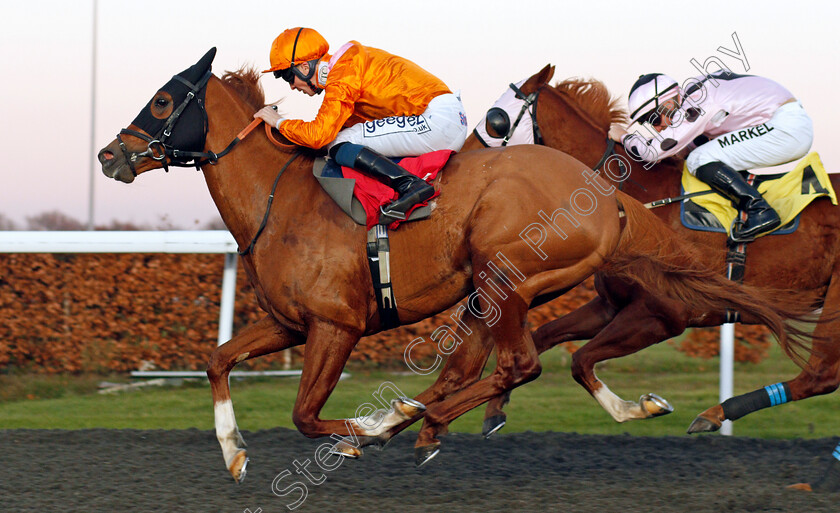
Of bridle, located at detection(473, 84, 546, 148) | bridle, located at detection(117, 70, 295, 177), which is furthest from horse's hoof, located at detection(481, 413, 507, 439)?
bridle, located at detection(117, 70, 295, 177)

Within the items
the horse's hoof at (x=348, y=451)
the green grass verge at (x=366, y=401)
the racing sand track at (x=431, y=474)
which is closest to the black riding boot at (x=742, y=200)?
the racing sand track at (x=431, y=474)

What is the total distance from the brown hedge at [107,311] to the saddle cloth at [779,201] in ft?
11.4

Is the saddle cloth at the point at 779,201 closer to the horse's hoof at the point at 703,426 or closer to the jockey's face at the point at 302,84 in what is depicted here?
the horse's hoof at the point at 703,426

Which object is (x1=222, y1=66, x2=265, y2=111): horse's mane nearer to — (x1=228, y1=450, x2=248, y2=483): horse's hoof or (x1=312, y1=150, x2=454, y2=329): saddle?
(x1=312, y1=150, x2=454, y2=329): saddle

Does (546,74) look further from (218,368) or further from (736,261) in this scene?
(218,368)

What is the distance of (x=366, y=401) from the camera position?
237 inches

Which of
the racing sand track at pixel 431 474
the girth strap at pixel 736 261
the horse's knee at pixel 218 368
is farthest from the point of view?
the girth strap at pixel 736 261

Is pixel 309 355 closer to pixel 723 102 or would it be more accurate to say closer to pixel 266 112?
pixel 266 112

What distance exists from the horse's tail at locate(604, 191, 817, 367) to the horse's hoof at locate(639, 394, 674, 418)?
0.54 m

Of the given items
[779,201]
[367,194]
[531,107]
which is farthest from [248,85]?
[779,201]

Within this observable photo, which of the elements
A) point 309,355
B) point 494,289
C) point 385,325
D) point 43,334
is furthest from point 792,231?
point 43,334

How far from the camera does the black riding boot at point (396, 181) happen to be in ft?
11.5

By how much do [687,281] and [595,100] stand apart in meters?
1.17

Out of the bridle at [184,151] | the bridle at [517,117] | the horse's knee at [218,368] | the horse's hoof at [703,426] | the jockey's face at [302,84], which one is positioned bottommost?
the horse's hoof at [703,426]
